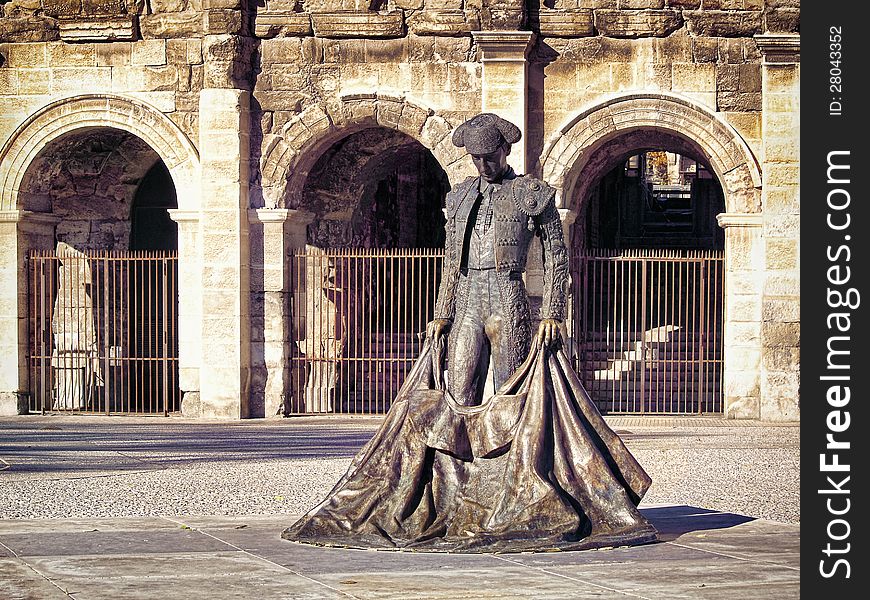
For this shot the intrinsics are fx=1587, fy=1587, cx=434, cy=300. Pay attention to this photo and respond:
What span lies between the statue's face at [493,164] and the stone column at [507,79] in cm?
770

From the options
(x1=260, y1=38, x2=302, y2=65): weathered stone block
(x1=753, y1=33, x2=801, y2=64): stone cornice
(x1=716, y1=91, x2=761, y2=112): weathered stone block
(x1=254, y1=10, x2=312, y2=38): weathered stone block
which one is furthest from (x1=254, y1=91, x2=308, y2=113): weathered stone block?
(x1=753, y1=33, x2=801, y2=64): stone cornice

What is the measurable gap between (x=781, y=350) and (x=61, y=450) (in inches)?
288

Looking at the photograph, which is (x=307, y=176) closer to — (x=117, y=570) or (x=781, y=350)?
(x=781, y=350)

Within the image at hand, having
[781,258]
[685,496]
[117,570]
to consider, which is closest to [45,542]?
[117,570]

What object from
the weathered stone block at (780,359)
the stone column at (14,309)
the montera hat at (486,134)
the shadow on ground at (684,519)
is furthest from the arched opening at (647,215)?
the montera hat at (486,134)

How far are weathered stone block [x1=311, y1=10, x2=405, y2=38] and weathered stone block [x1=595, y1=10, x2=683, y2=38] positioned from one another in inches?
84.2

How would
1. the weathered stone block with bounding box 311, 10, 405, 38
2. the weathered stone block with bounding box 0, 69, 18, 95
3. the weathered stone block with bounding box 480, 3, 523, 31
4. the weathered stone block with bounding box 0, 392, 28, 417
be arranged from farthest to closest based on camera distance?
the weathered stone block with bounding box 0, 392, 28, 417
the weathered stone block with bounding box 0, 69, 18, 95
the weathered stone block with bounding box 311, 10, 405, 38
the weathered stone block with bounding box 480, 3, 523, 31

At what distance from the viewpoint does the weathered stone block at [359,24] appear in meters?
16.6

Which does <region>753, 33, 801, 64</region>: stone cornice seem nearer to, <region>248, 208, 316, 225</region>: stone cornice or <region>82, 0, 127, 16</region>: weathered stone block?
<region>248, 208, 316, 225</region>: stone cornice

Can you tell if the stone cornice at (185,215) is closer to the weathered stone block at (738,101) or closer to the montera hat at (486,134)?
the weathered stone block at (738,101)

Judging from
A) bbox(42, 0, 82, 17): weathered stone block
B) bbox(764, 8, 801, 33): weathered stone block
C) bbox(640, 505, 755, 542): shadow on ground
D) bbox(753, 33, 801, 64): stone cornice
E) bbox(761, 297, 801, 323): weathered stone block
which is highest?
bbox(42, 0, 82, 17): weathered stone block

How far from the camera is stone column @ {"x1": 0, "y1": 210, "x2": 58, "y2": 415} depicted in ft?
56.6

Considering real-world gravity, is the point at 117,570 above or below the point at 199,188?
below

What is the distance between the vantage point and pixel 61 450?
43.9ft
